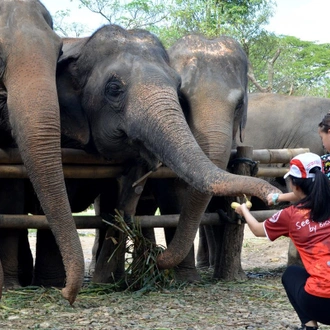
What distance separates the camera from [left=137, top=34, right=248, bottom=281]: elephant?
545cm

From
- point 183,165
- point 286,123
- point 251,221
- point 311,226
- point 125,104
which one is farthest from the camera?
point 286,123

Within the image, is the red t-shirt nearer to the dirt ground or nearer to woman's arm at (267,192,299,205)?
woman's arm at (267,192,299,205)

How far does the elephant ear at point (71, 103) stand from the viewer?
17.8ft

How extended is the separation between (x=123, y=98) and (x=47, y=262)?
4.57 feet

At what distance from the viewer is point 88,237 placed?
11.9 meters

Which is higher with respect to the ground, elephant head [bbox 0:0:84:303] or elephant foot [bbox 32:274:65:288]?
elephant head [bbox 0:0:84:303]

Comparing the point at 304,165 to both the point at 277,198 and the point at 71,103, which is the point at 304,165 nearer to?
the point at 277,198

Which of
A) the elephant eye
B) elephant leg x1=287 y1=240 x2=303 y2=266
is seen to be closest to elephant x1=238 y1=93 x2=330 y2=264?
elephant leg x1=287 y1=240 x2=303 y2=266

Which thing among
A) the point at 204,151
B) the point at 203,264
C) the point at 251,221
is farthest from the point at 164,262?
the point at 203,264

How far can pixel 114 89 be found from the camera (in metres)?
5.24

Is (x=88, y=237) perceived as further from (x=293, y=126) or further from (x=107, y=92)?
(x=107, y=92)

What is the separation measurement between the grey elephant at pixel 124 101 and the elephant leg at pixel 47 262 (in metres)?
0.73

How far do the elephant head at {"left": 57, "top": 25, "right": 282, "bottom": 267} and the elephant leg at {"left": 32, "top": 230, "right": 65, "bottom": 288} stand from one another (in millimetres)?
747

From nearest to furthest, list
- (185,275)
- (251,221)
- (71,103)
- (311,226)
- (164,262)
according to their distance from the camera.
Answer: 1. (311,226)
2. (251,221)
3. (164,262)
4. (71,103)
5. (185,275)
